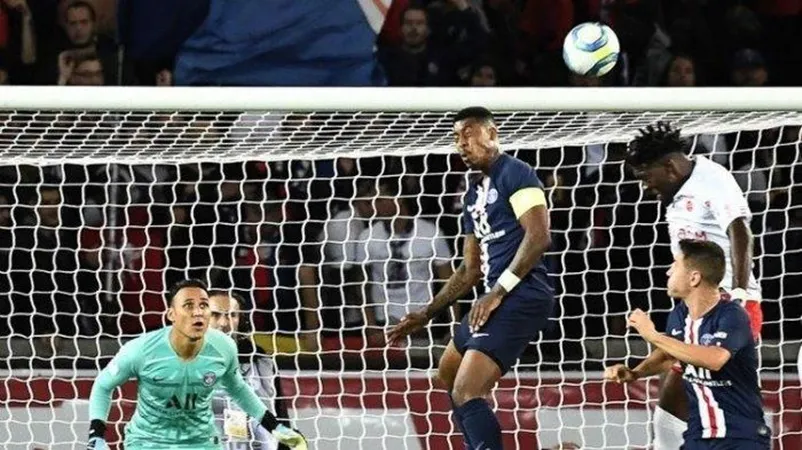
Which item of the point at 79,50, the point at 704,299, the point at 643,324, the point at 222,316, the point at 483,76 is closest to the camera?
the point at 643,324

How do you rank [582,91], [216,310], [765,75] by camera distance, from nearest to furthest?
[582,91], [216,310], [765,75]

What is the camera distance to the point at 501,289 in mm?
9117

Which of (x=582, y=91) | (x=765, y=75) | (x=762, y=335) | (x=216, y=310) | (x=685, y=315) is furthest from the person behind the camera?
(x=765, y=75)

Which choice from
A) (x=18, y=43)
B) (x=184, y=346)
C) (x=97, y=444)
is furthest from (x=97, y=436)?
(x=18, y=43)

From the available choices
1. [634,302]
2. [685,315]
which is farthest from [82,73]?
[685,315]

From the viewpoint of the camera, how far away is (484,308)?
358 inches

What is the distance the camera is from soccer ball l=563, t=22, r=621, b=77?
962 centimetres

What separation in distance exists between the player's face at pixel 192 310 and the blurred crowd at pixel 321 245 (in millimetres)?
1476

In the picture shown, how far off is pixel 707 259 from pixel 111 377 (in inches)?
104

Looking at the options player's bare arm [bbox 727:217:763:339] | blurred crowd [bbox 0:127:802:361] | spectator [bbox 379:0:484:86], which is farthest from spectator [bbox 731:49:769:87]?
player's bare arm [bbox 727:217:763:339]

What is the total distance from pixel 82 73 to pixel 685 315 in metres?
4.52

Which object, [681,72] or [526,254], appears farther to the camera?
[681,72]

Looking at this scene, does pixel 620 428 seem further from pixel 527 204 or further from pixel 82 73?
pixel 82 73

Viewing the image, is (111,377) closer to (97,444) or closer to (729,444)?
(97,444)
